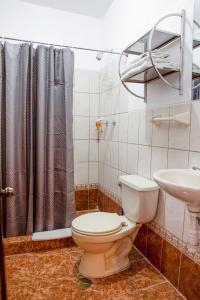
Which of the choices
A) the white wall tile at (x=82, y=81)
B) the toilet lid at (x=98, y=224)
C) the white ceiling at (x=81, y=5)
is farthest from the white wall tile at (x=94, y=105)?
the toilet lid at (x=98, y=224)

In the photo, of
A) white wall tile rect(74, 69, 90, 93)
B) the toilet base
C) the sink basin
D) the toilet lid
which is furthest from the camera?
white wall tile rect(74, 69, 90, 93)

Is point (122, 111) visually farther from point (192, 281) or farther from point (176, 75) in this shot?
point (192, 281)

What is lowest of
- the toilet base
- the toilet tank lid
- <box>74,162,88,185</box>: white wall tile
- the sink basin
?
the toilet base

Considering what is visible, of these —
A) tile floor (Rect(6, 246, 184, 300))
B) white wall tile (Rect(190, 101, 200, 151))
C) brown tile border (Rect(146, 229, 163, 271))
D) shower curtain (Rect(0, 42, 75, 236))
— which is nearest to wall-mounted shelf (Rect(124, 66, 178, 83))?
white wall tile (Rect(190, 101, 200, 151))

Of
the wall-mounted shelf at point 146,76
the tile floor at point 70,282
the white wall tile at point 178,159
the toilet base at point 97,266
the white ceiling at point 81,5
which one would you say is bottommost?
the tile floor at point 70,282

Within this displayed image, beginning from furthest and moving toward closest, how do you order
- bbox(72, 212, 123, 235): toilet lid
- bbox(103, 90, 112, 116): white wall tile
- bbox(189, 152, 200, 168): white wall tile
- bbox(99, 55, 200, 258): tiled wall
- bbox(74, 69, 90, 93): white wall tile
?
bbox(74, 69, 90, 93): white wall tile, bbox(103, 90, 112, 116): white wall tile, bbox(72, 212, 123, 235): toilet lid, bbox(99, 55, 200, 258): tiled wall, bbox(189, 152, 200, 168): white wall tile

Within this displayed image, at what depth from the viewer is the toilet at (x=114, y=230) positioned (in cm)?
154

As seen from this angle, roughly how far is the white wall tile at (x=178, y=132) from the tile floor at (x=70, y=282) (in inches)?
38.6

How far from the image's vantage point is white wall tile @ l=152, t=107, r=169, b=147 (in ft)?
5.09

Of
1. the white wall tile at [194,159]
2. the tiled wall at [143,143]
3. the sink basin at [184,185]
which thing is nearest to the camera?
the sink basin at [184,185]

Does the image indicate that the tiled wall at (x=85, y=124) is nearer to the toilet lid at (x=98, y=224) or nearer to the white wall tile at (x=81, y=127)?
the white wall tile at (x=81, y=127)

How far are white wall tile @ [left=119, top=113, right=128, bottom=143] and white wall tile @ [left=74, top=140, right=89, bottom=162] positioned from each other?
1.99 feet

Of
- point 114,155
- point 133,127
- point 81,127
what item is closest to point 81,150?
point 81,127

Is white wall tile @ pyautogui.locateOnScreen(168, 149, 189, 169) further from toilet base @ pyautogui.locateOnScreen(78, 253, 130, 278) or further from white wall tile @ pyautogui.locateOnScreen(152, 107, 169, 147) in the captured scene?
toilet base @ pyautogui.locateOnScreen(78, 253, 130, 278)
